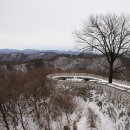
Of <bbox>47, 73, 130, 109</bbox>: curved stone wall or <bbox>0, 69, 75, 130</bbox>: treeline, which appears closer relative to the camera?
<bbox>47, 73, 130, 109</bbox>: curved stone wall

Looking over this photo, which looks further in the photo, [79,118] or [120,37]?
[120,37]

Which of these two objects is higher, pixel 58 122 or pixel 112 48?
pixel 112 48

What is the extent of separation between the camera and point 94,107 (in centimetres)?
2036

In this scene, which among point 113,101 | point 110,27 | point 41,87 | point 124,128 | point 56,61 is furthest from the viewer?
point 56,61

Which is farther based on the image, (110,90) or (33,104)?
A: (33,104)

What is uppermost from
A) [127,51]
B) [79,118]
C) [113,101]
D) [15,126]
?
[127,51]

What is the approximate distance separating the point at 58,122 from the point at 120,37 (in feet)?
40.4

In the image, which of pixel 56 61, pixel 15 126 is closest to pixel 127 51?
pixel 15 126

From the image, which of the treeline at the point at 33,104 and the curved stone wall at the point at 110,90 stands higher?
the curved stone wall at the point at 110,90

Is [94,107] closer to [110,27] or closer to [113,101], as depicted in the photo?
[113,101]

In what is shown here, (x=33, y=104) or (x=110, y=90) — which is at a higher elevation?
(x=110, y=90)

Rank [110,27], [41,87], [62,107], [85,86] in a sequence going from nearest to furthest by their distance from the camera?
[62,107]
[85,86]
[110,27]
[41,87]

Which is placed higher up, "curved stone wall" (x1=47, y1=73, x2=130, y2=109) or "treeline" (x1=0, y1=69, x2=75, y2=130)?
"curved stone wall" (x1=47, y1=73, x2=130, y2=109)

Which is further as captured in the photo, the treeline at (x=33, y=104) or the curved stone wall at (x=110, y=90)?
the treeline at (x=33, y=104)
